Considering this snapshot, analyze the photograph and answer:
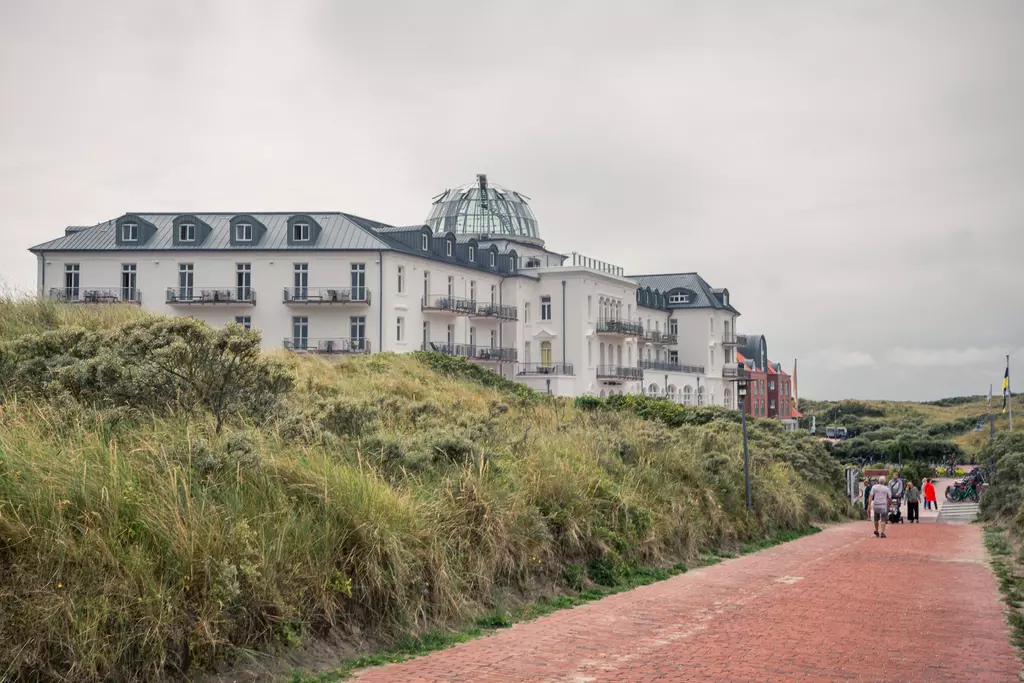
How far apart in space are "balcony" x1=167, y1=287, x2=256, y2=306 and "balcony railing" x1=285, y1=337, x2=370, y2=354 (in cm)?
290

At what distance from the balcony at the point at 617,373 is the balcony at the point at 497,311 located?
7262mm

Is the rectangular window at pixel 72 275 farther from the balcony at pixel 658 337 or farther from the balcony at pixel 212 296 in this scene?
the balcony at pixel 658 337

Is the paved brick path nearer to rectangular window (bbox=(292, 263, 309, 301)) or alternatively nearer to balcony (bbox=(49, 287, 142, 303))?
rectangular window (bbox=(292, 263, 309, 301))

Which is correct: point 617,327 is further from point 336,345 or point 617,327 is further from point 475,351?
point 336,345

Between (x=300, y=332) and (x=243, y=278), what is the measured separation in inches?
155

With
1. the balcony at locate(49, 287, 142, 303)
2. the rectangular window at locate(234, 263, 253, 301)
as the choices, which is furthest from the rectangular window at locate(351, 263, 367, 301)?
the balcony at locate(49, 287, 142, 303)

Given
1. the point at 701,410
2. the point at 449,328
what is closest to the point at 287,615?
the point at 701,410

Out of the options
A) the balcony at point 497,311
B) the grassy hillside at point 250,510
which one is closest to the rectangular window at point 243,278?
the balcony at point 497,311

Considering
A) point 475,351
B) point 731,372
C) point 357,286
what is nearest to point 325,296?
point 357,286

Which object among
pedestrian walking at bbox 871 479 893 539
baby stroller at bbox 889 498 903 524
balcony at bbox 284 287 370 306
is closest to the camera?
pedestrian walking at bbox 871 479 893 539

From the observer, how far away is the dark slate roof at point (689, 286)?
81062 mm

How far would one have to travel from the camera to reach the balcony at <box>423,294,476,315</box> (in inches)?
2024

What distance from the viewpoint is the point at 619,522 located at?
13133 mm

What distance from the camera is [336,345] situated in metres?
47.8
